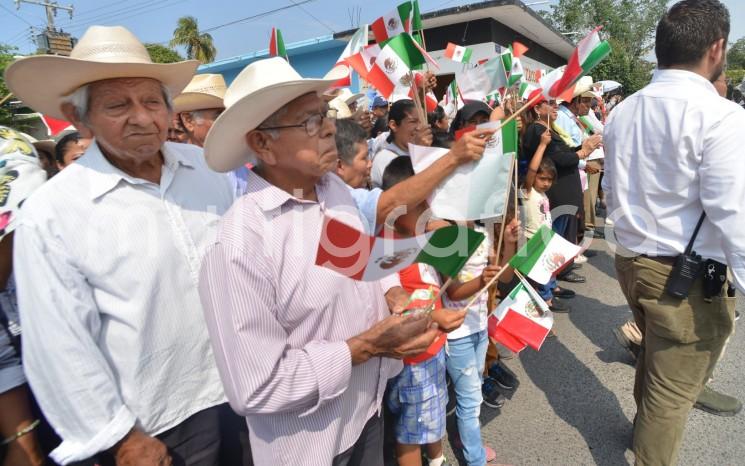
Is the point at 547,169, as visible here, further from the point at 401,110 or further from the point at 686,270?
the point at 686,270

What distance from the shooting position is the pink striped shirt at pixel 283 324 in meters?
1.08

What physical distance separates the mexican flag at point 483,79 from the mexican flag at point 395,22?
0.50m

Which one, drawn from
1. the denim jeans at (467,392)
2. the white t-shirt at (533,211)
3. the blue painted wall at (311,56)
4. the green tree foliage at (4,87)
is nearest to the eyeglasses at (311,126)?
the denim jeans at (467,392)

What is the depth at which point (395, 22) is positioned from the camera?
288cm

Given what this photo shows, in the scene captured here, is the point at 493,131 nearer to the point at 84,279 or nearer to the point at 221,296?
the point at 221,296

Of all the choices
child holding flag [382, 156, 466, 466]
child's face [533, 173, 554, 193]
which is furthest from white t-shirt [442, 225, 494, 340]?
child's face [533, 173, 554, 193]

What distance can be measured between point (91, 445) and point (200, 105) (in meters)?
2.46

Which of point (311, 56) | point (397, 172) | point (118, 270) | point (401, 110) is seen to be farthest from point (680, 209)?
point (311, 56)

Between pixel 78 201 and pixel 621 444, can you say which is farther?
pixel 621 444

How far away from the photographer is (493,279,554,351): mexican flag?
1.99 meters

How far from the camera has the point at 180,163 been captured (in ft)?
5.18

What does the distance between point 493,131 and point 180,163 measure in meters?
1.12

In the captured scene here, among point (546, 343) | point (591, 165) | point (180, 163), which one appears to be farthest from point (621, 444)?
point (591, 165)

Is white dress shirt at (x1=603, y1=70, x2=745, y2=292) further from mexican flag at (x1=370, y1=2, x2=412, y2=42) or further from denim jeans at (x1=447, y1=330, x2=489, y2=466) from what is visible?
mexican flag at (x1=370, y1=2, x2=412, y2=42)
